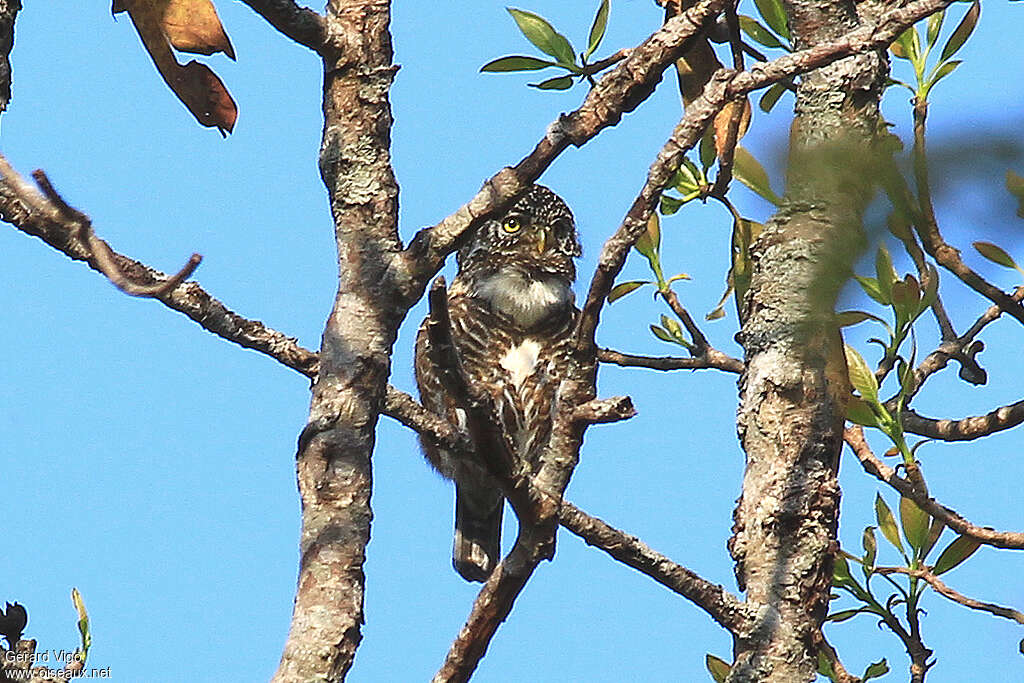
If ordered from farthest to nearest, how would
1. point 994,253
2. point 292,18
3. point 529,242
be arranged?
point 529,242 → point 292,18 → point 994,253

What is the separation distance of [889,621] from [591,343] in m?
1.38

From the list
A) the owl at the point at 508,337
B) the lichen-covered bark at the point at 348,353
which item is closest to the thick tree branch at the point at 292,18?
the lichen-covered bark at the point at 348,353

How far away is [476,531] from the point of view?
210 inches

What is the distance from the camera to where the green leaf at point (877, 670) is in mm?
3006

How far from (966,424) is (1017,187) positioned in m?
2.48

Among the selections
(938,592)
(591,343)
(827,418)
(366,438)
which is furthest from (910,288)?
(366,438)

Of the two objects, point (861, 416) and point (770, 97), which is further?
point (770, 97)

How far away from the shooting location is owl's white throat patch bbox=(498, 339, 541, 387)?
4.95m

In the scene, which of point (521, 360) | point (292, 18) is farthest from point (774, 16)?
point (521, 360)

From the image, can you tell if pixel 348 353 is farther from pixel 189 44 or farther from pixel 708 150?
pixel 708 150

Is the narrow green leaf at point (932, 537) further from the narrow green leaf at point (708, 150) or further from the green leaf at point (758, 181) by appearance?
the green leaf at point (758, 181)

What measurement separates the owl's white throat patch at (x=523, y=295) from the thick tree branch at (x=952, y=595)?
221cm

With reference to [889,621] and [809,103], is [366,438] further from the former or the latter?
[889,621]

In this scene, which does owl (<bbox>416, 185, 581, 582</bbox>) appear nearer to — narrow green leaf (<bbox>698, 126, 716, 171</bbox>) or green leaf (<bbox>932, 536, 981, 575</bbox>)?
narrow green leaf (<bbox>698, 126, 716, 171</bbox>)
